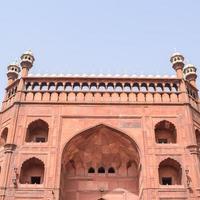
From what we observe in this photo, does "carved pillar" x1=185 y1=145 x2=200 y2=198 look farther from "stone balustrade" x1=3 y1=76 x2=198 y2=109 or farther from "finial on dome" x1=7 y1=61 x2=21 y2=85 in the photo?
"finial on dome" x1=7 y1=61 x2=21 y2=85

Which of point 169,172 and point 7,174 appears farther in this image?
point 169,172

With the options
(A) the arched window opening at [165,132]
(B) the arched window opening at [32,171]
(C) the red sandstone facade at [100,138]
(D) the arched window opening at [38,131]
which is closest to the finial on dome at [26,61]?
(C) the red sandstone facade at [100,138]

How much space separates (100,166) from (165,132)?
3074 mm

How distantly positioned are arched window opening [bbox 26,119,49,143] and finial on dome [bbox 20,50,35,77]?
2.40 metres

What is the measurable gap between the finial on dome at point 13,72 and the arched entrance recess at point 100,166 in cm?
446

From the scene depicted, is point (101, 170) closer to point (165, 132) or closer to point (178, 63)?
point (165, 132)

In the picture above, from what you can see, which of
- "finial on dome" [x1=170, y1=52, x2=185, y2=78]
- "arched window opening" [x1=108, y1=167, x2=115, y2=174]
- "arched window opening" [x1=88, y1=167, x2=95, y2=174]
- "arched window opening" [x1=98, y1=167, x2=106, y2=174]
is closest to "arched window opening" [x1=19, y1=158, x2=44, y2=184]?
"arched window opening" [x1=88, y1=167, x2=95, y2=174]

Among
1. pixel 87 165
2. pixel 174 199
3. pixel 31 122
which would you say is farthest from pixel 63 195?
pixel 174 199

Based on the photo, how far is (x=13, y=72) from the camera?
18078 millimetres

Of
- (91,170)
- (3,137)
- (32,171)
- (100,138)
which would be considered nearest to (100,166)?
(91,170)

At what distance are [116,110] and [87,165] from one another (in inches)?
103

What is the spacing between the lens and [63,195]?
15523 mm

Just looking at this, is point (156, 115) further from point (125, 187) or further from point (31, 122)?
point (31, 122)

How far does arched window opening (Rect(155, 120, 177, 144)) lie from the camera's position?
638 inches
